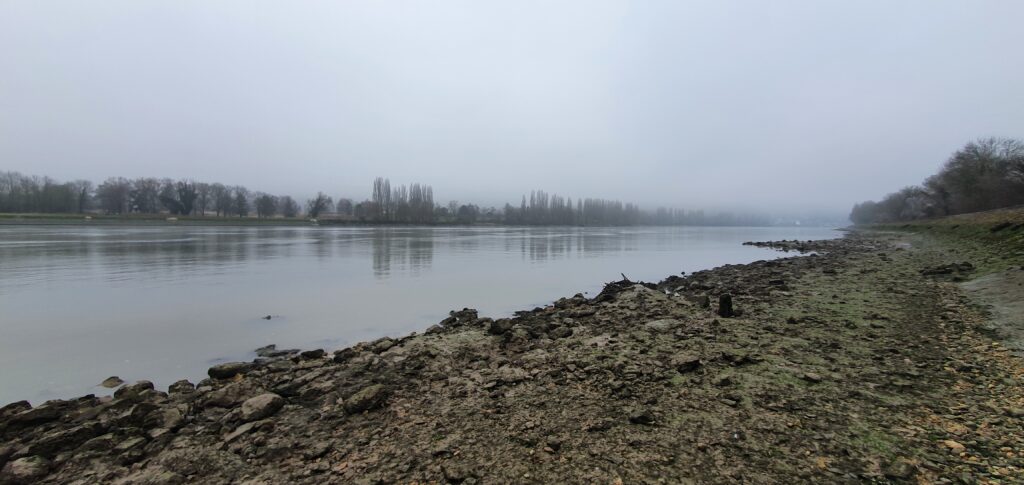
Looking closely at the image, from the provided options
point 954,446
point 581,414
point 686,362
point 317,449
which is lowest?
point 317,449

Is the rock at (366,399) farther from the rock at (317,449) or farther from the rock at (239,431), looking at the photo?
the rock at (239,431)

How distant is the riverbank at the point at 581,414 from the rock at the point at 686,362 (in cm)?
3

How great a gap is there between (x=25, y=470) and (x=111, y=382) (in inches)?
132

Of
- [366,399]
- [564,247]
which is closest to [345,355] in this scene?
[366,399]

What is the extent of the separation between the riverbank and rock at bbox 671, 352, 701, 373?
28 millimetres

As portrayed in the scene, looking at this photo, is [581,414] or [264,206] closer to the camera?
[581,414]

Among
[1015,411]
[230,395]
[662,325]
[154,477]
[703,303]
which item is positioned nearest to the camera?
[154,477]

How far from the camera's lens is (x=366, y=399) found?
5051 mm

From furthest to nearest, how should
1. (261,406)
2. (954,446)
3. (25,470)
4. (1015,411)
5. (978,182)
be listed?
1. (978,182)
2. (261,406)
3. (1015,411)
4. (25,470)
5. (954,446)

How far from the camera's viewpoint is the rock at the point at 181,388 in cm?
609

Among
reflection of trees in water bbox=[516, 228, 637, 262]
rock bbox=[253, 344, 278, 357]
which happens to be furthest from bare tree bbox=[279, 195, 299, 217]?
rock bbox=[253, 344, 278, 357]

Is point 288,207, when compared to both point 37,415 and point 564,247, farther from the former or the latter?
point 37,415

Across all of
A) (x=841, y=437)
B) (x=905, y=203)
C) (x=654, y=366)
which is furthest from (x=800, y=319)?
(x=905, y=203)

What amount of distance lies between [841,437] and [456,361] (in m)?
4.85
